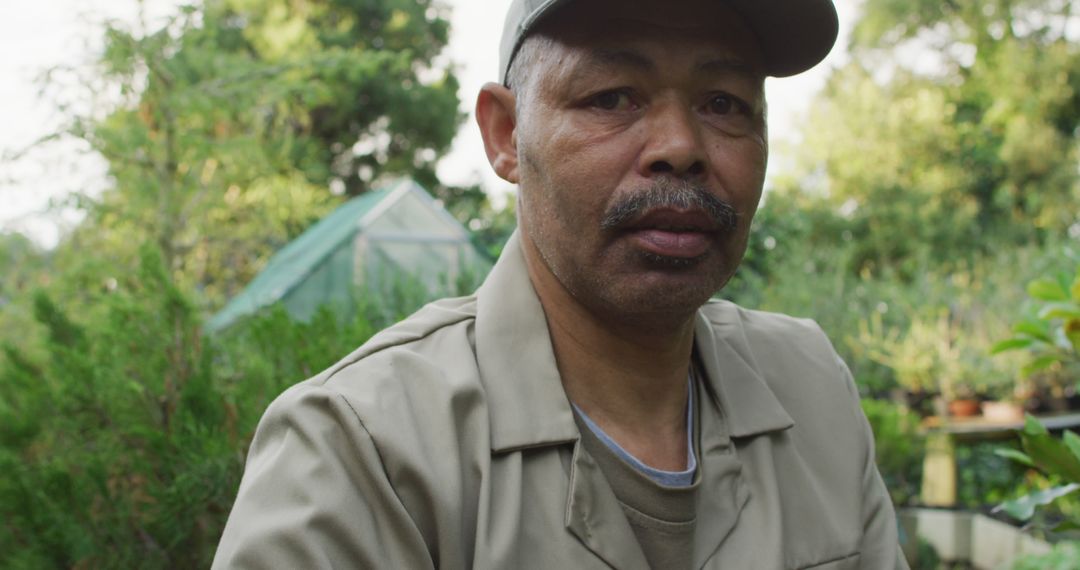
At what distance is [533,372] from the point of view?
1563mm

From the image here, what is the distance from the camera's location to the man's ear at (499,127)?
1745 mm

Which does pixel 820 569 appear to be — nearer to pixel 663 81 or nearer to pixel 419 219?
pixel 663 81

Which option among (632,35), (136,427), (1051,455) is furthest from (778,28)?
(136,427)

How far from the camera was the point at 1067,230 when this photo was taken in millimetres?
19906

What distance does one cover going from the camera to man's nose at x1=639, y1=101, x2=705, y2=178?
1.51 m

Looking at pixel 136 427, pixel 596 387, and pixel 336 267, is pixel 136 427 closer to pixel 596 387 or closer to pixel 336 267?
pixel 596 387

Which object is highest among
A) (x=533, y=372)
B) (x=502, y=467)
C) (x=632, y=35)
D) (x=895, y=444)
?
(x=632, y=35)

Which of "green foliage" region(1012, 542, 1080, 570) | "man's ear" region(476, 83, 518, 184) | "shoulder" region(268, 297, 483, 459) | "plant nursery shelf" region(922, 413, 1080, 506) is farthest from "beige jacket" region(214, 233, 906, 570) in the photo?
"plant nursery shelf" region(922, 413, 1080, 506)

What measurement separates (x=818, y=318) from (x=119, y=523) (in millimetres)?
7333

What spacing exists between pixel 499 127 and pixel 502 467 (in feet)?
2.21

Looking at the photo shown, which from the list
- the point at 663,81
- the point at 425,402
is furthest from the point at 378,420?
the point at 663,81

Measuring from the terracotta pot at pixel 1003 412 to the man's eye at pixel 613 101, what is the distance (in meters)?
7.64

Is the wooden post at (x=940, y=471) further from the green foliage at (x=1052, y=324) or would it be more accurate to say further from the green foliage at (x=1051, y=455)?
the green foliage at (x=1051, y=455)

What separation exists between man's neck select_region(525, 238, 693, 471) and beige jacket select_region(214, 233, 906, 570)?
0.05m
